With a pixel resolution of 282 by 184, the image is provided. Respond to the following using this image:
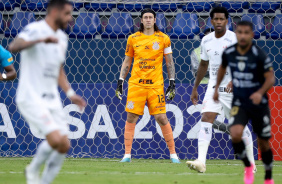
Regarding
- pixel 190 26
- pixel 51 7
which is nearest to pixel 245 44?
pixel 51 7

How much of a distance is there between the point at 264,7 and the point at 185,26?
1.56m

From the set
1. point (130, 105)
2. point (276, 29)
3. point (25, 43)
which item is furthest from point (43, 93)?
point (276, 29)

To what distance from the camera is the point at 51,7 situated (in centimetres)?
473

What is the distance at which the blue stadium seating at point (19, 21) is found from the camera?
1043 centimetres

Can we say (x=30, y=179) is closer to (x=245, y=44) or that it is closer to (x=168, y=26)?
(x=245, y=44)

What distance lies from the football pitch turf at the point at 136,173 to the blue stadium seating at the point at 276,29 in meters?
3.15

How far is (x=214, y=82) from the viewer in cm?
707

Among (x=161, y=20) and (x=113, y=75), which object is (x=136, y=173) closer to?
(x=113, y=75)

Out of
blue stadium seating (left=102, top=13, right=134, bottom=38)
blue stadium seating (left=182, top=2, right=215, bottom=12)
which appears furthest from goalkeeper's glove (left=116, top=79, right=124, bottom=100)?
blue stadium seating (left=182, top=2, right=215, bottom=12)

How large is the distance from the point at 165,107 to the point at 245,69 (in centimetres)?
341

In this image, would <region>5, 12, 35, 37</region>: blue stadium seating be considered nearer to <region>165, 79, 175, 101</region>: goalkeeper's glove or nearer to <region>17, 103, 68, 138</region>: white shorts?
<region>165, 79, 175, 101</region>: goalkeeper's glove

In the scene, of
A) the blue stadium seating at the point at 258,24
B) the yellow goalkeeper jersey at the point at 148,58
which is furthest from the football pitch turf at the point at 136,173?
the blue stadium seating at the point at 258,24

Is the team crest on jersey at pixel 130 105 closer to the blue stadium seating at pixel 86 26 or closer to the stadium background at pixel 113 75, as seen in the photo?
the stadium background at pixel 113 75

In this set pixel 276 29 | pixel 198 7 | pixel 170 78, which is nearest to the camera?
pixel 170 78
